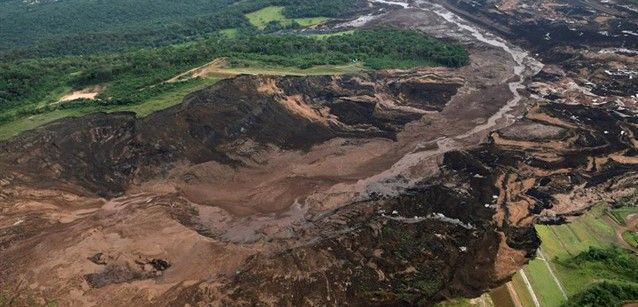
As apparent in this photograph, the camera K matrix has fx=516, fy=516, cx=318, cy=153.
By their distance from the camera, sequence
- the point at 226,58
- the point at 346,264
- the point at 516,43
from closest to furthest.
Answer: the point at 346,264, the point at 226,58, the point at 516,43

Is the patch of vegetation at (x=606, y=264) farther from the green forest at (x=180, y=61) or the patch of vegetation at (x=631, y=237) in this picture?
the green forest at (x=180, y=61)

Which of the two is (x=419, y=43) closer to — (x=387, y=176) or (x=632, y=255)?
(x=387, y=176)

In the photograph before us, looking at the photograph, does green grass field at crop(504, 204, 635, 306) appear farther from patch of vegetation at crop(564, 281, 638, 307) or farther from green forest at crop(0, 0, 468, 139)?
green forest at crop(0, 0, 468, 139)

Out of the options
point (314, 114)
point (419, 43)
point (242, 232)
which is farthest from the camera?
point (419, 43)

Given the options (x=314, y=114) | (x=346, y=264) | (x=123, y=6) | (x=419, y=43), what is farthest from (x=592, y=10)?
(x=123, y=6)

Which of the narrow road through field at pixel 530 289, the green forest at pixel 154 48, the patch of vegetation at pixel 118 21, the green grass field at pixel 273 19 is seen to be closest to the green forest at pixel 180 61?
the green forest at pixel 154 48

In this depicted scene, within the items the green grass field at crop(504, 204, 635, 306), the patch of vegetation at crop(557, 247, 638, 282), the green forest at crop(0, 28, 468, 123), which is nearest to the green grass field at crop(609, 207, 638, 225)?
the green grass field at crop(504, 204, 635, 306)

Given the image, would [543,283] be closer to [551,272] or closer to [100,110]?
[551,272]
